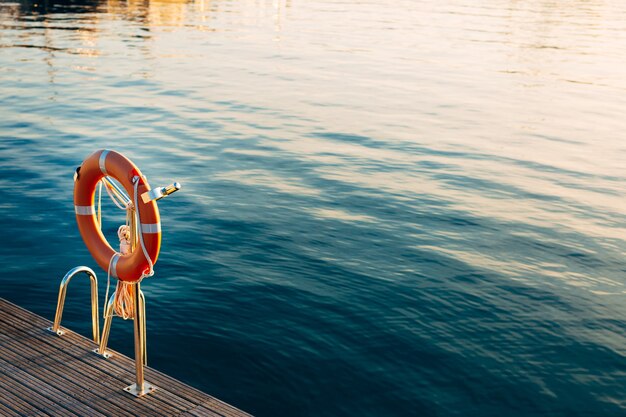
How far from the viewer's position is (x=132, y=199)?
6227 millimetres

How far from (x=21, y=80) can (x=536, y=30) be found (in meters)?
37.6

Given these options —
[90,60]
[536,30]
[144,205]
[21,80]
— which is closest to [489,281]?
[144,205]

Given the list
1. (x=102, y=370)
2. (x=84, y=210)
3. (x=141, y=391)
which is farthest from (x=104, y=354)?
(x=84, y=210)

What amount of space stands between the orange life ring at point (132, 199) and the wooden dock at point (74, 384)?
3.33 ft

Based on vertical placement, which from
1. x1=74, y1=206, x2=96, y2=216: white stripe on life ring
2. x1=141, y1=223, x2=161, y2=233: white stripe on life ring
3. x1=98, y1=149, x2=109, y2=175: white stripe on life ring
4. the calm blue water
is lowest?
the calm blue water

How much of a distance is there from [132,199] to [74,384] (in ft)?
6.21

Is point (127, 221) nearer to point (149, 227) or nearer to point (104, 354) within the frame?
point (149, 227)

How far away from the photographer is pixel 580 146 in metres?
20.1

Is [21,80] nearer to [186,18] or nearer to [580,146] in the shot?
[580,146]

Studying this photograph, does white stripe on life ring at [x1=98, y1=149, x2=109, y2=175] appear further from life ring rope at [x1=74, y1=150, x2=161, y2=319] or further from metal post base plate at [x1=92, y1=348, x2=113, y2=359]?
metal post base plate at [x1=92, y1=348, x2=113, y2=359]

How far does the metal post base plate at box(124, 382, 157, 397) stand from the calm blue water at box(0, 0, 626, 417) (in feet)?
4.47

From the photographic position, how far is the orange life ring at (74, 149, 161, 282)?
6.12 meters

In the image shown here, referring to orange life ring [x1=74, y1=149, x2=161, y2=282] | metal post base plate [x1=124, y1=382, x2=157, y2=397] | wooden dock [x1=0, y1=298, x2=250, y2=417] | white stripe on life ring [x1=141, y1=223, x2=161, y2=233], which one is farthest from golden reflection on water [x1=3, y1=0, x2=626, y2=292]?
white stripe on life ring [x1=141, y1=223, x2=161, y2=233]

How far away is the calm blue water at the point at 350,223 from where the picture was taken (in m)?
8.40
